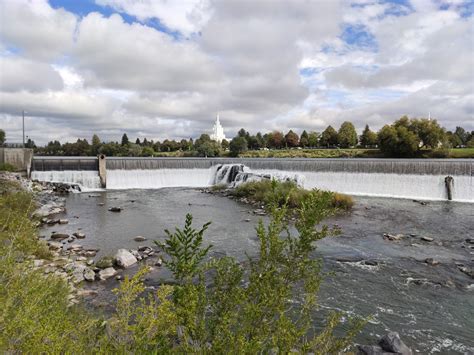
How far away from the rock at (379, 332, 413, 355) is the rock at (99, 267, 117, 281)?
868cm

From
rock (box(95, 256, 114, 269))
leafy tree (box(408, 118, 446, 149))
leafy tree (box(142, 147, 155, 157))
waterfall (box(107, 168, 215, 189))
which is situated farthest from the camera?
leafy tree (box(142, 147, 155, 157))

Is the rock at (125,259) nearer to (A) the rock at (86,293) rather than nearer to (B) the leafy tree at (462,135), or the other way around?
(A) the rock at (86,293)

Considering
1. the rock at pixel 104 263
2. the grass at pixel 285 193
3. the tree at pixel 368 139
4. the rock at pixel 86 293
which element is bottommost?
the rock at pixel 86 293

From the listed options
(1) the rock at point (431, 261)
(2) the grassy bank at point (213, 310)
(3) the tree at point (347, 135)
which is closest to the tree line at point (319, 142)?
(3) the tree at point (347, 135)

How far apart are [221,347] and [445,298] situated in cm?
996

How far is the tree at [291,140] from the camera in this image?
97.5m

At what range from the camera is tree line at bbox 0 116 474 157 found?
56406mm

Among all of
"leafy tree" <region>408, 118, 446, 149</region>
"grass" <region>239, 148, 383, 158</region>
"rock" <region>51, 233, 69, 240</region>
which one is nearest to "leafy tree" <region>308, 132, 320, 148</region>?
"grass" <region>239, 148, 383, 158</region>

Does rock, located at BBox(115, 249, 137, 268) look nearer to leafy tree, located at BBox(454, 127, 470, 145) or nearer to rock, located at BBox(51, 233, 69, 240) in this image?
rock, located at BBox(51, 233, 69, 240)

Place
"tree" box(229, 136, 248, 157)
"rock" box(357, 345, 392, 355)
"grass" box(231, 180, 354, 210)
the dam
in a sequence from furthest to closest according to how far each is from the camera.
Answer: "tree" box(229, 136, 248, 157) → the dam → "grass" box(231, 180, 354, 210) → "rock" box(357, 345, 392, 355)

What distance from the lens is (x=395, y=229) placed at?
19094 millimetres

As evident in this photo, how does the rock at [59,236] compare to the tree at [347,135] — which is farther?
the tree at [347,135]

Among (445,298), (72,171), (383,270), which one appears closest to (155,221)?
(383,270)

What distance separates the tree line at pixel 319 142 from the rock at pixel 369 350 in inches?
2146
